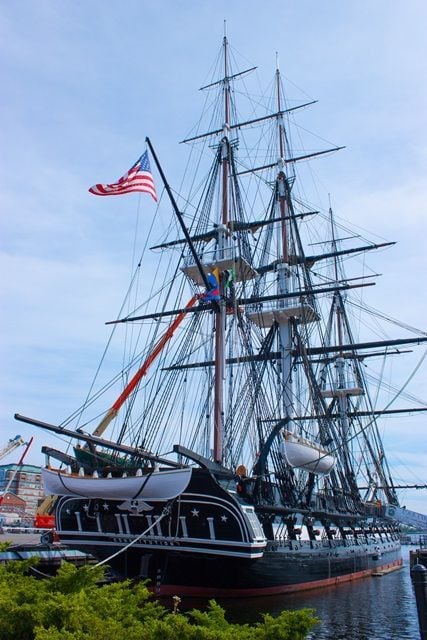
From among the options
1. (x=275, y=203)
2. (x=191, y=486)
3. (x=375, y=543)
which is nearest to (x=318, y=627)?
(x=191, y=486)

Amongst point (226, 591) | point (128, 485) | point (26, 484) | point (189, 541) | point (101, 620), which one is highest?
point (26, 484)

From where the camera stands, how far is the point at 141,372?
1227 inches

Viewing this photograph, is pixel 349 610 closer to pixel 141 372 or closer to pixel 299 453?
pixel 299 453

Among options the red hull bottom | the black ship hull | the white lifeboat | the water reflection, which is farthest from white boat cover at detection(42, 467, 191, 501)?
the white lifeboat

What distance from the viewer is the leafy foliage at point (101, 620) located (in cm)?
598

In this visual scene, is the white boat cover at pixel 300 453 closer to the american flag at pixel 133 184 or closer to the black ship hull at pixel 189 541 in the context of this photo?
the black ship hull at pixel 189 541

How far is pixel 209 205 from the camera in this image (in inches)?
1368

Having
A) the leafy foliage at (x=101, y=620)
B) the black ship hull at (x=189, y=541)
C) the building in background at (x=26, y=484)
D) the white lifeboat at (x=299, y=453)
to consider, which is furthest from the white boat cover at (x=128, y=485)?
the building in background at (x=26, y=484)

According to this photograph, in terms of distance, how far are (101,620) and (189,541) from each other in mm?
12479

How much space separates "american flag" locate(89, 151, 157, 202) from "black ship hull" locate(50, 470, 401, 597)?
1014 centimetres

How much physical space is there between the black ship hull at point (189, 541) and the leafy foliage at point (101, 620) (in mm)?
9992

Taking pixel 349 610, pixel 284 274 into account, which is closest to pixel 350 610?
pixel 349 610

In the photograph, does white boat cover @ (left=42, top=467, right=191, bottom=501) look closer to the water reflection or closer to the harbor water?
the water reflection

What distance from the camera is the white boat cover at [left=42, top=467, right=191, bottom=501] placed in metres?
17.6
